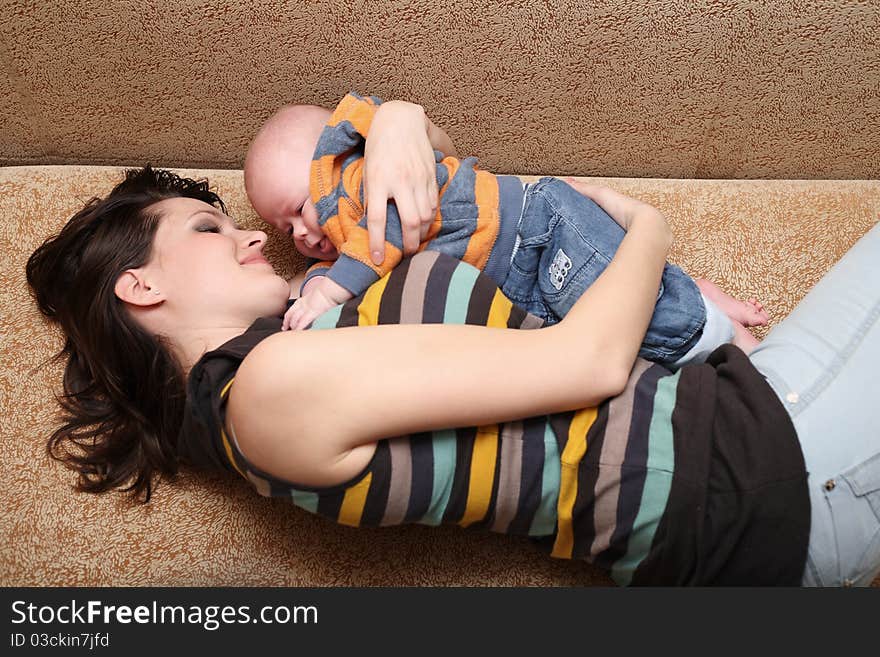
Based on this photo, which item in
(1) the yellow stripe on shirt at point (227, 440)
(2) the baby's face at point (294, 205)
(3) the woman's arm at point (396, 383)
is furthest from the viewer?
(2) the baby's face at point (294, 205)

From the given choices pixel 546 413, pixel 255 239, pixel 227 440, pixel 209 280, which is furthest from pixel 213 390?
pixel 546 413

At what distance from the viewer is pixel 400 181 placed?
100 cm

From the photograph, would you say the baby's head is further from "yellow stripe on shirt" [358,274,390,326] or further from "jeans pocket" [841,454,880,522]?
"jeans pocket" [841,454,880,522]

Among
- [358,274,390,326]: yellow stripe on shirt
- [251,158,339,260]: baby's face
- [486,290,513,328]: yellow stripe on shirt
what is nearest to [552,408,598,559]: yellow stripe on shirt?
[486,290,513,328]: yellow stripe on shirt

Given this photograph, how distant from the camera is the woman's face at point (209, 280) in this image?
0.99m

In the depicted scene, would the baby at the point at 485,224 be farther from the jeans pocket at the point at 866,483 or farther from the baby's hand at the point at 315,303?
the jeans pocket at the point at 866,483

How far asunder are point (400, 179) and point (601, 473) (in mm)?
464

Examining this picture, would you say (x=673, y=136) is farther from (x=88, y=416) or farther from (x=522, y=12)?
(x=88, y=416)

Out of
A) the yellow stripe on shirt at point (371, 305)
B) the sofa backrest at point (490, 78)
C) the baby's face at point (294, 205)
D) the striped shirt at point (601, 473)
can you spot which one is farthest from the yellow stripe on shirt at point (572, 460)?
the sofa backrest at point (490, 78)

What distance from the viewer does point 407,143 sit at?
3.38 feet

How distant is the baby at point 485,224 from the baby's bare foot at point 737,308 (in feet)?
0.14

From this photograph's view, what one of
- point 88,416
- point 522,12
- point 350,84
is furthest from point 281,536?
point 522,12

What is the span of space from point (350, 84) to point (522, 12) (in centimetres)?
30

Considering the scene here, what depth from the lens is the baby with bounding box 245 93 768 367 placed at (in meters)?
1.06
